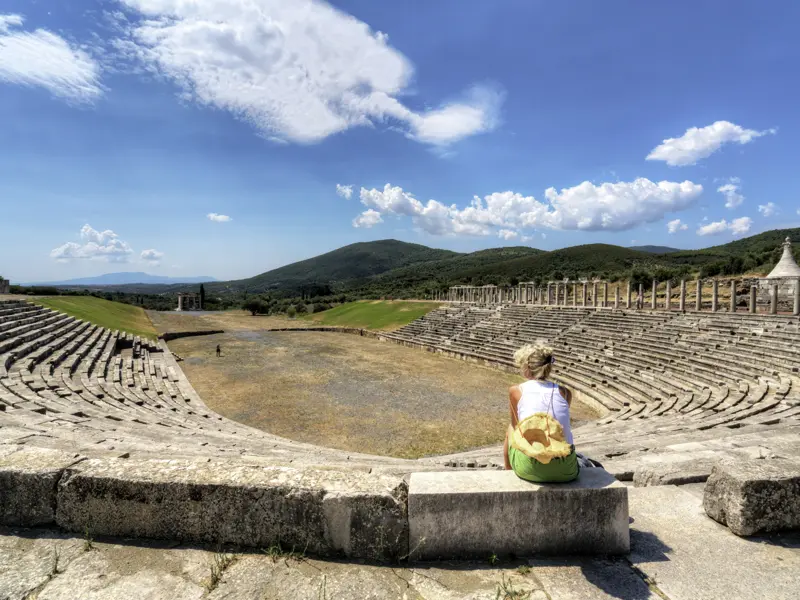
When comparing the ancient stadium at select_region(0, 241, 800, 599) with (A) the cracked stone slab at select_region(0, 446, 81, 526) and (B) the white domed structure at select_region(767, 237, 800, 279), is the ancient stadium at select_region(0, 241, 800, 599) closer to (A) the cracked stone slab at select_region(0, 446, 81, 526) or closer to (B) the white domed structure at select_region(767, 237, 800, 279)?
(A) the cracked stone slab at select_region(0, 446, 81, 526)

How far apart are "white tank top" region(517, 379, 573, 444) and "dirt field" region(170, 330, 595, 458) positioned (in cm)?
817

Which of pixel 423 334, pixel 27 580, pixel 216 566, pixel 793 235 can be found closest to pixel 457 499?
pixel 216 566

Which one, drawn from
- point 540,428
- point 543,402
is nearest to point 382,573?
point 540,428

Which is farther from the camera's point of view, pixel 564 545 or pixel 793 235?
pixel 793 235

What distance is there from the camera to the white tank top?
11.1 feet

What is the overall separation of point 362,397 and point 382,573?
1520 centimetres

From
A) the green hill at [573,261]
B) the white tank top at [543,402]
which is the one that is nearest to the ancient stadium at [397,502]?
the white tank top at [543,402]

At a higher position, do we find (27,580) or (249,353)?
(27,580)

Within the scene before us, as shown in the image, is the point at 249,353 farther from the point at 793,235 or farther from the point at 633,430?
the point at 793,235

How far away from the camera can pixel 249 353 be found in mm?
31438

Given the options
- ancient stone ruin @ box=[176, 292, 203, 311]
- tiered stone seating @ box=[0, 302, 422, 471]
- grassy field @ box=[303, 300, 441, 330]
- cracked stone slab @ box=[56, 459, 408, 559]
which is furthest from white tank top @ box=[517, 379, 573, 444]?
ancient stone ruin @ box=[176, 292, 203, 311]

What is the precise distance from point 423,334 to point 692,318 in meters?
22.2

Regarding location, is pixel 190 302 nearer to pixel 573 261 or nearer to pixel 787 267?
pixel 787 267

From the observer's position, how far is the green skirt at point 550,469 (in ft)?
9.55
